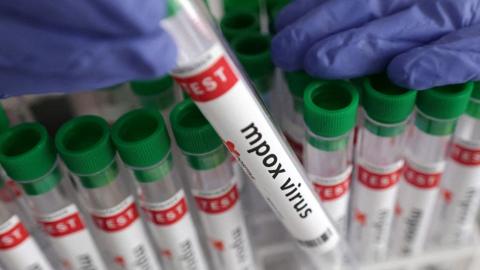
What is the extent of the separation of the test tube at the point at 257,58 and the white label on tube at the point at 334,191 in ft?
0.39

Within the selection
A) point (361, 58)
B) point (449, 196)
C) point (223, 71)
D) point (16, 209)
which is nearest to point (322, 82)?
point (361, 58)

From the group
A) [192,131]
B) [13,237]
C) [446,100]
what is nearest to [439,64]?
[446,100]

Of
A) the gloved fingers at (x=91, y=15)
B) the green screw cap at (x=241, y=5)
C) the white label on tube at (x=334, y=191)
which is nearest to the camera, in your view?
the gloved fingers at (x=91, y=15)

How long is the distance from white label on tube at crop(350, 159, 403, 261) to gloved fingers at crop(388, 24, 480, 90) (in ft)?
0.43

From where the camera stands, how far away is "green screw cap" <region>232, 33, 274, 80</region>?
64 centimetres

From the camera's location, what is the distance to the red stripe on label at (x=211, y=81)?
0.43m

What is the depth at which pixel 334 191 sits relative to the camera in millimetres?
634

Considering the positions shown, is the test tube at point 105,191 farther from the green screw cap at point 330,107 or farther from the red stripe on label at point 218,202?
the green screw cap at point 330,107

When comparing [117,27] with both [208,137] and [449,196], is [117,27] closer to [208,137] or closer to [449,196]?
[208,137]

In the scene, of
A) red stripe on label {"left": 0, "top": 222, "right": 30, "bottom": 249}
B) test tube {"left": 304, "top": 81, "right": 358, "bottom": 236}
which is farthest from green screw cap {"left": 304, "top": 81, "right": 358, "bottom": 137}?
red stripe on label {"left": 0, "top": 222, "right": 30, "bottom": 249}

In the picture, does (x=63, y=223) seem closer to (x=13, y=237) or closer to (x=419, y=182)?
(x=13, y=237)

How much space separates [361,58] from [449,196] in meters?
0.28

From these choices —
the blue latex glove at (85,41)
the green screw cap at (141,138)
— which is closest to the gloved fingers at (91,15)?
the blue latex glove at (85,41)

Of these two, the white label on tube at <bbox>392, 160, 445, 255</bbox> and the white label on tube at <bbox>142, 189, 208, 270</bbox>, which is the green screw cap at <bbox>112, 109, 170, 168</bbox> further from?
the white label on tube at <bbox>392, 160, 445, 255</bbox>
